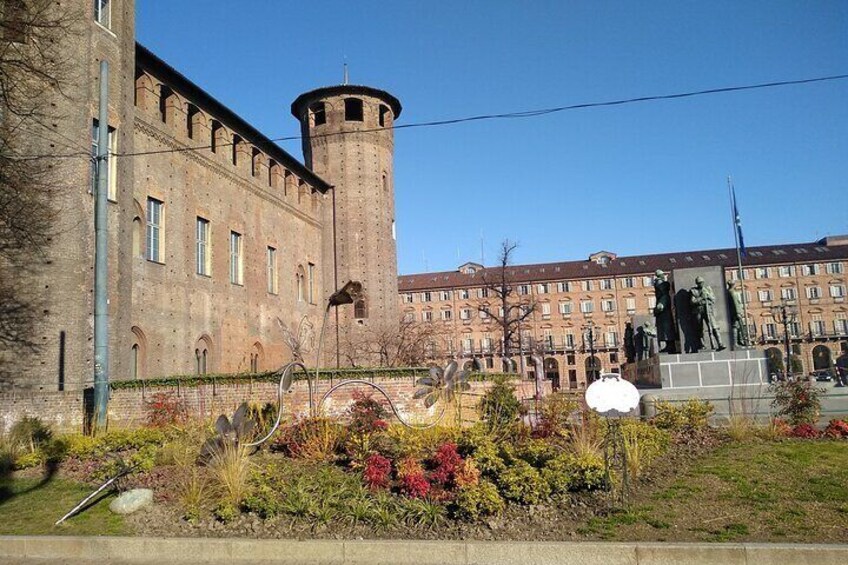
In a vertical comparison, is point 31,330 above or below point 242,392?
above

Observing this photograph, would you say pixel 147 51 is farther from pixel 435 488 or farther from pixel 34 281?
pixel 435 488

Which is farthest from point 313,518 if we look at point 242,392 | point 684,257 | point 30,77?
point 684,257

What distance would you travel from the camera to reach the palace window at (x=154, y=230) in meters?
27.6

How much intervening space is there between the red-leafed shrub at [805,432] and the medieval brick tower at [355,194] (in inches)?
1332

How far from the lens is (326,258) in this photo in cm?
4516

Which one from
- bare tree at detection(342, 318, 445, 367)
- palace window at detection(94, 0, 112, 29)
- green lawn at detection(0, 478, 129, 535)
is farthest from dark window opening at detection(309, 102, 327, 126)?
green lawn at detection(0, 478, 129, 535)

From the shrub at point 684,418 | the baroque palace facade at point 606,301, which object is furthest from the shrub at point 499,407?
the baroque palace facade at point 606,301

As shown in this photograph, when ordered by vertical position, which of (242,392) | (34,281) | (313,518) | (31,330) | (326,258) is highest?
(326,258)

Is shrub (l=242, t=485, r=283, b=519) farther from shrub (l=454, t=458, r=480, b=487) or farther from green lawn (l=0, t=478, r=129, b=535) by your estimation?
shrub (l=454, t=458, r=480, b=487)

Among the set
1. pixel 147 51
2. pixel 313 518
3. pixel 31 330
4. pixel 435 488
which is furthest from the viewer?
pixel 147 51

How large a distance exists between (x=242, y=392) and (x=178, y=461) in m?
8.01

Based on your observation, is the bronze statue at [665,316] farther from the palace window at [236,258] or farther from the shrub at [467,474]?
the palace window at [236,258]

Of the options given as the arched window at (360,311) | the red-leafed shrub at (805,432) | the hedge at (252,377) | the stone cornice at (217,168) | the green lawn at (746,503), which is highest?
the stone cornice at (217,168)

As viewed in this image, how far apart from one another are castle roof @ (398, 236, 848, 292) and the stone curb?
3054 inches
